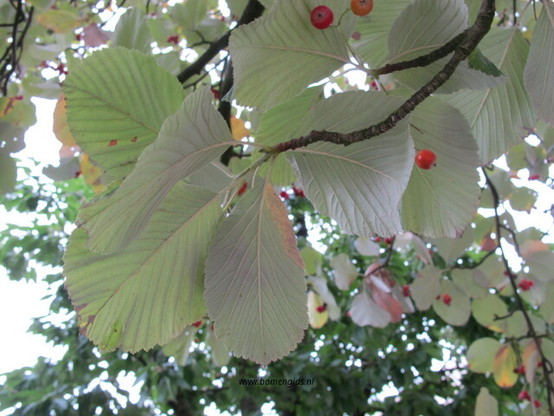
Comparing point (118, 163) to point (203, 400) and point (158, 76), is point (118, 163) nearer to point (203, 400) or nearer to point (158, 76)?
point (158, 76)

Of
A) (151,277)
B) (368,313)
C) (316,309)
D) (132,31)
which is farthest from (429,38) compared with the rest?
(316,309)

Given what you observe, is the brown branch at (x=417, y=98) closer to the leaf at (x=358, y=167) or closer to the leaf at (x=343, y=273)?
the leaf at (x=358, y=167)

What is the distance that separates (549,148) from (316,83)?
1.14 meters

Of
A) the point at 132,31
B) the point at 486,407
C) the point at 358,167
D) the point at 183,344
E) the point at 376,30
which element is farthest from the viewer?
the point at 183,344

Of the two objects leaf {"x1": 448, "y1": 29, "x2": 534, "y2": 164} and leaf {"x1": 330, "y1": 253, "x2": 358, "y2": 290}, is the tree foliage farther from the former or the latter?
leaf {"x1": 330, "y1": 253, "x2": 358, "y2": 290}

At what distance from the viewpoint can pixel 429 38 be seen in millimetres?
526

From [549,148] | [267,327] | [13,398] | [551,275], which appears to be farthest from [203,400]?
[267,327]

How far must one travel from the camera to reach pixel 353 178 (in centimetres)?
51

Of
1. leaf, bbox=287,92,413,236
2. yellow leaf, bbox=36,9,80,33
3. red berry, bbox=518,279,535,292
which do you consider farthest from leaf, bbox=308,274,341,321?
leaf, bbox=287,92,413,236

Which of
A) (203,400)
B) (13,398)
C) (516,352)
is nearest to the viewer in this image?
(516,352)

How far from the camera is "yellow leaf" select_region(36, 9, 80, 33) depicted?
4.90 feet

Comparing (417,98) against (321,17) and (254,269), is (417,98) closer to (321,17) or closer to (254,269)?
(321,17)

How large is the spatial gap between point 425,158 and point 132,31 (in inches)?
28.0

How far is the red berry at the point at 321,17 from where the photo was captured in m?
0.51
